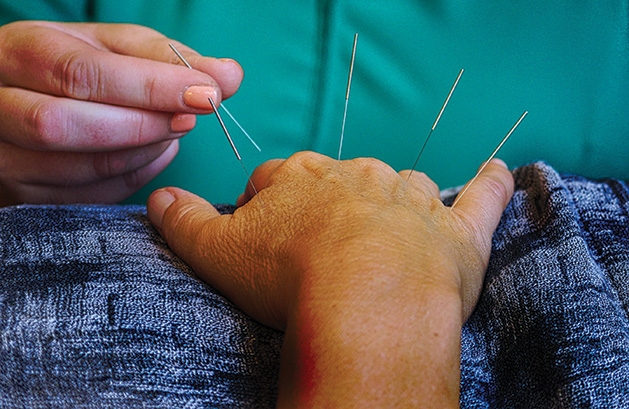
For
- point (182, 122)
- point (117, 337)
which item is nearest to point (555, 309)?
point (117, 337)

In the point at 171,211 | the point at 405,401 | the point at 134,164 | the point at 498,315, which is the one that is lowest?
the point at 405,401

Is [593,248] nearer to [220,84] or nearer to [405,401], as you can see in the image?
[405,401]

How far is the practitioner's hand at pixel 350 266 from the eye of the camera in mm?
667

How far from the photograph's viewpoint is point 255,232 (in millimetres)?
872

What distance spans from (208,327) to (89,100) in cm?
51

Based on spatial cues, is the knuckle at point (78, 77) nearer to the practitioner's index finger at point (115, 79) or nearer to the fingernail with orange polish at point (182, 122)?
the practitioner's index finger at point (115, 79)

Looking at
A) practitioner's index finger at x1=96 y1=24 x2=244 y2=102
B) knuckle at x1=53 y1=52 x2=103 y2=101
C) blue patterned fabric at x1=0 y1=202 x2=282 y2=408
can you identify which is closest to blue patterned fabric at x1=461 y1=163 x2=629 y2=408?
blue patterned fabric at x1=0 y1=202 x2=282 y2=408

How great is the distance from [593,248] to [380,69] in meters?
0.72

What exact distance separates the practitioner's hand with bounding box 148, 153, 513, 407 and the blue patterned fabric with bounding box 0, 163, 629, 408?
0.05 m

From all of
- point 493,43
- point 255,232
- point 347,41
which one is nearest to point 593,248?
point 255,232

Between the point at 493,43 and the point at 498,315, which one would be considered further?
the point at 493,43

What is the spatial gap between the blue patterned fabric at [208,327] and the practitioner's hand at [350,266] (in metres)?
0.05

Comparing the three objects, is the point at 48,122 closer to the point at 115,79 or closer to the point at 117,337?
the point at 115,79

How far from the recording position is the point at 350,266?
720 millimetres
